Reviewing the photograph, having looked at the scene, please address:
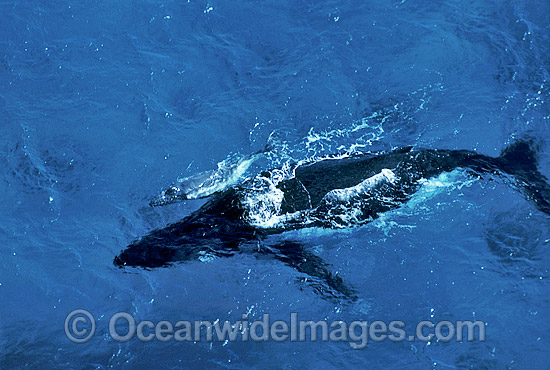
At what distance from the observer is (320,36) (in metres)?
29.8

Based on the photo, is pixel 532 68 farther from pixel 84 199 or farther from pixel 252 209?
pixel 84 199

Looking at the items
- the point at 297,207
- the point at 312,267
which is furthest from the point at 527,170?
the point at 312,267

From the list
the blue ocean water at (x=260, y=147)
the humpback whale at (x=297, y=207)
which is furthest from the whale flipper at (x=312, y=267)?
the blue ocean water at (x=260, y=147)

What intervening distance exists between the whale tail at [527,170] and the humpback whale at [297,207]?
0.04 m

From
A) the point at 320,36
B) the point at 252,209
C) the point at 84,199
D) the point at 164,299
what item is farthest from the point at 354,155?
the point at 84,199

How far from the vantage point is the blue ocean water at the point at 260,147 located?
22188 mm

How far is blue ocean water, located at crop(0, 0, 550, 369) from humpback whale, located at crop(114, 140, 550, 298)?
48cm

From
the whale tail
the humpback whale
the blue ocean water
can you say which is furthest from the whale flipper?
the whale tail

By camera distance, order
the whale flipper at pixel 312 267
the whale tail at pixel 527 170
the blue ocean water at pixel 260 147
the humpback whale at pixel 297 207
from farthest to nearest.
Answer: the whale tail at pixel 527 170
the humpback whale at pixel 297 207
the whale flipper at pixel 312 267
the blue ocean water at pixel 260 147

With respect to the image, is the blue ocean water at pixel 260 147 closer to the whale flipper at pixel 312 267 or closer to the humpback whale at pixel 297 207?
the whale flipper at pixel 312 267

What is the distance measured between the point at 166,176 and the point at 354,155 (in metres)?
7.83

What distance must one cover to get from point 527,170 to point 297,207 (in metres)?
9.79

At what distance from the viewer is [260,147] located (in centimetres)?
2633

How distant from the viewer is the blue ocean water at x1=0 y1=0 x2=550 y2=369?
72.8 feet
